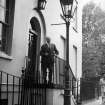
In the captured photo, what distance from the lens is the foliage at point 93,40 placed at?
3041 centimetres

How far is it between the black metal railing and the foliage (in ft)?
67.2

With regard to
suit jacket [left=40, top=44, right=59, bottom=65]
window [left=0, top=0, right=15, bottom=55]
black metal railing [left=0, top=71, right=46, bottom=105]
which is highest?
window [left=0, top=0, right=15, bottom=55]

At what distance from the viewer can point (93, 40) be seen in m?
33.5

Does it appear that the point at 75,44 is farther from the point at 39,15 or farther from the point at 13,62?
the point at 13,62

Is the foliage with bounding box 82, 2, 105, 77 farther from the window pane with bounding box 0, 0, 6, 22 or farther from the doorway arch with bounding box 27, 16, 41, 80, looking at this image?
the window pane with bounding box 0, 0, 6, 22

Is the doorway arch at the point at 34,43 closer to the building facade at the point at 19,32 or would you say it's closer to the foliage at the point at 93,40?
the building facade at the point at 19,32

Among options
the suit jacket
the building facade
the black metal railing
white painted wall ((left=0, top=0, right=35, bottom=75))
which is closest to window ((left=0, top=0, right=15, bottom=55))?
the building facade

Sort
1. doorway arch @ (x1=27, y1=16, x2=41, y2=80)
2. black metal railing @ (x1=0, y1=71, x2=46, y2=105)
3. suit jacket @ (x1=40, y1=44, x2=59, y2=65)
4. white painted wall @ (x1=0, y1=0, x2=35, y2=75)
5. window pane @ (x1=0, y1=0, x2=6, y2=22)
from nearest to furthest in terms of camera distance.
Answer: black metal railing @ (x1=0, y1=71, x2=46, y2=105) < window pane @ (x1=0, y1=0, x2=6, y2=22) < white painted wall @ (x1=0, y1=0, x2=35, y2=75) < suit jacket @ (x1=40, y1=44, x2=59, y2=65) < doorway arch @ (x1=27, y1=16, x2=41, y2=80)

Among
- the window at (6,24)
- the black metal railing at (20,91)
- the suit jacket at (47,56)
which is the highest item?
the window at (6,24)

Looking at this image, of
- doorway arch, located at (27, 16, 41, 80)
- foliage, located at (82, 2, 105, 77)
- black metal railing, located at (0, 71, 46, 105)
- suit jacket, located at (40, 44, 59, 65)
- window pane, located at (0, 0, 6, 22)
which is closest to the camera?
black metal railing, located at (0, 71, 46, 105)

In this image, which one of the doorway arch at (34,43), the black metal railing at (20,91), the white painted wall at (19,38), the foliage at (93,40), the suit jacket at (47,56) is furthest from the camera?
the foliage at (93,40)

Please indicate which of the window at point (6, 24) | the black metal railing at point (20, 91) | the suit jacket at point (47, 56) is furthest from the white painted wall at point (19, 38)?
the suit jacket at point (47, 56)

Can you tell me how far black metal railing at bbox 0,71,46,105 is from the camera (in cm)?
825

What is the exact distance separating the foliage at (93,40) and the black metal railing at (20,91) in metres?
20.5
